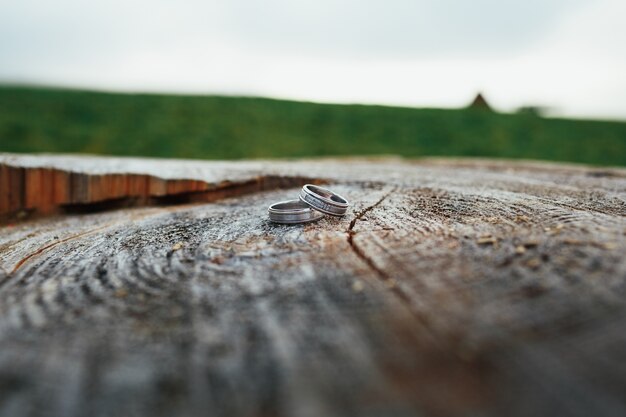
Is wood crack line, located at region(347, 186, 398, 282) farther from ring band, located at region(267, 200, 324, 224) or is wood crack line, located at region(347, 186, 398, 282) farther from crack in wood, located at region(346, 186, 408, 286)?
ring band, located at region(267, 200, 324, 224)

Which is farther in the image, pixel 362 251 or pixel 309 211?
pixel 309 211

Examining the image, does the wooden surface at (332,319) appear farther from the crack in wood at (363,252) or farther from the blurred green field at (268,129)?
the blurred green field at (268,129)

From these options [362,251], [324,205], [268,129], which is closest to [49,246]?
[324,205]

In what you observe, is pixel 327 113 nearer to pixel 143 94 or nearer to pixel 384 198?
pixel 143 94

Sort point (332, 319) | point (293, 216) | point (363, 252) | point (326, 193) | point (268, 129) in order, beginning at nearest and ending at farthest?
point (332, 319)
point (363, 252)
point (293, 216)
point (326, 193)
point (268, 129)

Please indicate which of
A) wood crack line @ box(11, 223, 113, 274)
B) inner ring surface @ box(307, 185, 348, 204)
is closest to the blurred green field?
wood crack line @ box(11, 223, 113, 274)

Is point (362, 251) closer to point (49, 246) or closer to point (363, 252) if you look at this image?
point (363, 252)

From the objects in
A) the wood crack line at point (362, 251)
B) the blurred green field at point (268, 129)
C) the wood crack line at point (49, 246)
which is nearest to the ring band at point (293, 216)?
the wood crack line at point (362, 251)
